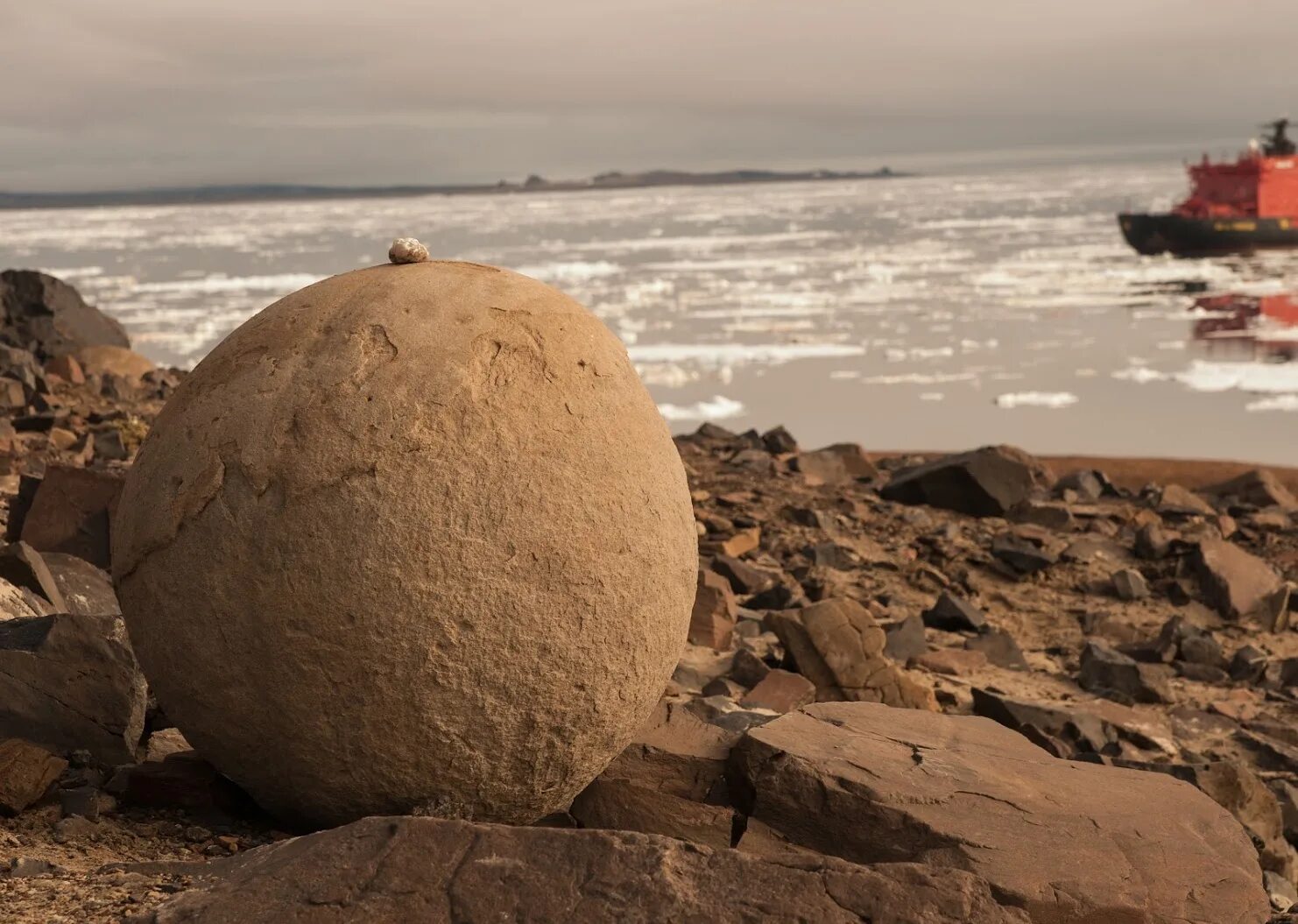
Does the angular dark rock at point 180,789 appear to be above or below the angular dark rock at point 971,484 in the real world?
above

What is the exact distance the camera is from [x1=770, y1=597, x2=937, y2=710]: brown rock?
7.05 metres

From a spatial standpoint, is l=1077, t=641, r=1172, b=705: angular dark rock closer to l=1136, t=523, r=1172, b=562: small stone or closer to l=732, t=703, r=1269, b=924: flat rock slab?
l=1136, t=523, r=1172, b=562: small stone

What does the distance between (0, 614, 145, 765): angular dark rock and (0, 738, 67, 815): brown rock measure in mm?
412

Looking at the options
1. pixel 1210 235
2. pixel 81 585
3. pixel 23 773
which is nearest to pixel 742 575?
pixel 81 585

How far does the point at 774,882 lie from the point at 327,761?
1.49 metres

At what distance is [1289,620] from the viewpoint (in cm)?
984

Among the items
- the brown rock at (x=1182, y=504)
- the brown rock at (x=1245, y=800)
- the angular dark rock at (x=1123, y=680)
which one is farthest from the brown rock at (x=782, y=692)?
the brown rock at (x=1182, y=504)

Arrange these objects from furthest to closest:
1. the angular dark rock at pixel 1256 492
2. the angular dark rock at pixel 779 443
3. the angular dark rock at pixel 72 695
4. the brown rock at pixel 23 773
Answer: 1. the angular dark rock at pixel 779 443
2. the angular dark rock at pixel 1256 492
3. the angular dark rock at pixel 72 695
4. the brown rock at pixel 23 773

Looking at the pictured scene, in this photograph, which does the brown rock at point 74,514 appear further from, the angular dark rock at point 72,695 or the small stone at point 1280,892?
the small stone at point 1280,892

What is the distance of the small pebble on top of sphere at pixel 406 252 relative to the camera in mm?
4508

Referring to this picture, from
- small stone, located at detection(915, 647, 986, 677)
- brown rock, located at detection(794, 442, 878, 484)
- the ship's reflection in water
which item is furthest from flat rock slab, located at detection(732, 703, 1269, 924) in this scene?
Result: the ship's reflection in water

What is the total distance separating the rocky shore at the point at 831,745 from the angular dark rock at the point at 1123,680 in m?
0.02

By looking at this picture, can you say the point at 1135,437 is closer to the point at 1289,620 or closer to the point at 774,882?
the point at 1289,620

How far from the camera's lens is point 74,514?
7484 millimetres
